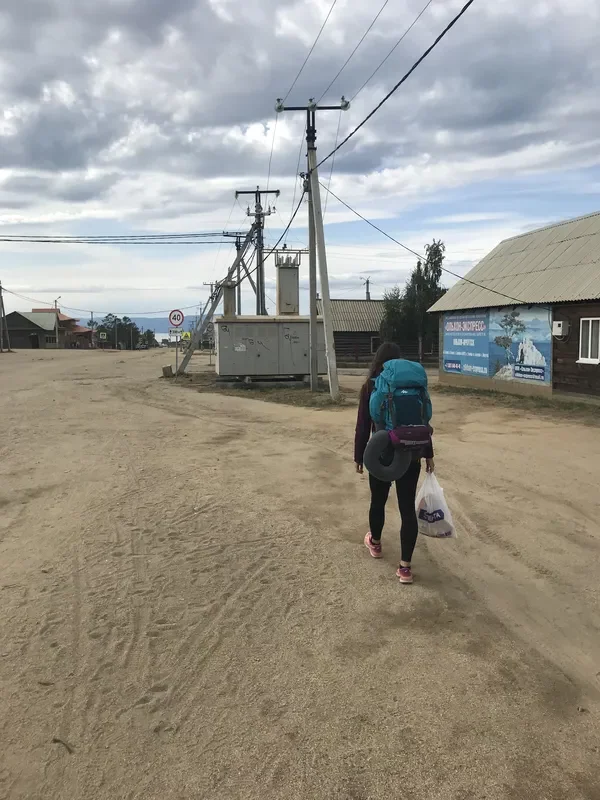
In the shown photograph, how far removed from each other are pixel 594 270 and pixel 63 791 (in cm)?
1640

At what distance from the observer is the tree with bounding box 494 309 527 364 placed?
18.1 meters

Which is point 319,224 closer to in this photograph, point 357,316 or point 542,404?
point 542,404

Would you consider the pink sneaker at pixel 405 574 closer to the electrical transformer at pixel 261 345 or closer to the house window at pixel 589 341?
the house window at pixel 589 341

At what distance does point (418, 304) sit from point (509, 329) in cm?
2203

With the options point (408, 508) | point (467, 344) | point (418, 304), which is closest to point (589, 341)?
point (467, 344)

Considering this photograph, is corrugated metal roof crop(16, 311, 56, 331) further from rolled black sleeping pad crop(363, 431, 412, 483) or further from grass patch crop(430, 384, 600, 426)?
rolled black sleeping pad crop(363, 431, 412, 483)

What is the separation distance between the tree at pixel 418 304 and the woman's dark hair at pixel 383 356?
36.5 metres

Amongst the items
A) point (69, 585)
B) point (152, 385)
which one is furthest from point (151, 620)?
point (152, 385)

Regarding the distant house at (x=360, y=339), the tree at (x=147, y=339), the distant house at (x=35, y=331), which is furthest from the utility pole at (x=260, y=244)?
the tree at (x=147, y=339)

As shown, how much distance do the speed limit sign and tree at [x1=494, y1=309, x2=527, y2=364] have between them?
1394cm

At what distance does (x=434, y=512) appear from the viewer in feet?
14.8

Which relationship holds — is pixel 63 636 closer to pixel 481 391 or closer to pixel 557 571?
pixel 557 571

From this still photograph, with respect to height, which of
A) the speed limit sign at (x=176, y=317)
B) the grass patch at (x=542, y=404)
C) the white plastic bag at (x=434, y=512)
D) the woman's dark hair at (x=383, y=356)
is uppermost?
the speed limit sign at (x=176, y=317)

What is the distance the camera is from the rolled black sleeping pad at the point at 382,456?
4.30 meters
